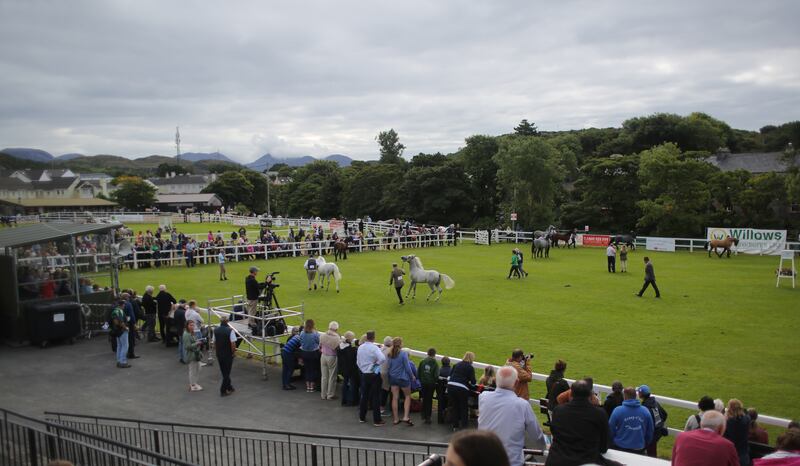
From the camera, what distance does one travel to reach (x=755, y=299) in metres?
19.8

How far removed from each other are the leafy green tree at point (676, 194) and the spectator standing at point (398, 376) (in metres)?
37.1

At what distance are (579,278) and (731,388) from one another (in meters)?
14.2

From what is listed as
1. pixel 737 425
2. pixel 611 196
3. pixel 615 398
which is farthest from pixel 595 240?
pixel 737 425

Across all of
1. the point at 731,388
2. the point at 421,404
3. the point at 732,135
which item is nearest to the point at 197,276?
the point at 421,404

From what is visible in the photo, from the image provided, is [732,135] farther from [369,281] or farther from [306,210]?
[369,281]

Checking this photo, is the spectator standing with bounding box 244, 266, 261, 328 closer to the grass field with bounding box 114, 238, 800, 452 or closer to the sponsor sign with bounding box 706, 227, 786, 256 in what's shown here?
the grass field with bounding box 114, 238, 800, 452

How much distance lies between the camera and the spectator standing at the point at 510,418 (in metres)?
5.48

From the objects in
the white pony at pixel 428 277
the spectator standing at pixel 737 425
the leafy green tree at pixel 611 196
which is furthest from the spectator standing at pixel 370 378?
the leafy green tree at pixel 611 196

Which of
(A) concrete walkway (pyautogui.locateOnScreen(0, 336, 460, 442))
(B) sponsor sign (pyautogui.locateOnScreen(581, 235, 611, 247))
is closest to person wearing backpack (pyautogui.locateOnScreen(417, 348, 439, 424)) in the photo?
(A) concrete walkway (pyautogui.locateOnScreen(0, 336, 460, 442))

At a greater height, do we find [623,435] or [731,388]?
[623,435]

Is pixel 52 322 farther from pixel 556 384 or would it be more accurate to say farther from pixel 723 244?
pixel 723 244

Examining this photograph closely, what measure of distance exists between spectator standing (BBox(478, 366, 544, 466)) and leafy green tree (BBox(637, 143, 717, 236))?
40352 mm

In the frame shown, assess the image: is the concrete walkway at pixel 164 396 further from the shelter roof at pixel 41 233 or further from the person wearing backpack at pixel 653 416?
the person wearing backpack at pixel 653 416

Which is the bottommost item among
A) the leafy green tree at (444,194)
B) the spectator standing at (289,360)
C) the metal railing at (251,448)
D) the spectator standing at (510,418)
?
the metal railing at (251,448)
